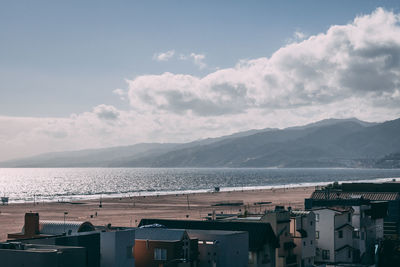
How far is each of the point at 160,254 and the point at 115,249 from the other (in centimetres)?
507

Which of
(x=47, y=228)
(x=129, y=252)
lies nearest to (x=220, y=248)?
(x=129, y=252)

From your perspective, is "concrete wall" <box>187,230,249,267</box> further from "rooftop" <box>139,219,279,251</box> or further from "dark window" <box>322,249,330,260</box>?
"dark window" <box>322,249,330,260</box>

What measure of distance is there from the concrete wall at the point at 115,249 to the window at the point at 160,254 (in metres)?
3.12

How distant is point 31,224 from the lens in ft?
181

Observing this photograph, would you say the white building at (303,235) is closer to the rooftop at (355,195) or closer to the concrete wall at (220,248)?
the concrete wall at (220,248)

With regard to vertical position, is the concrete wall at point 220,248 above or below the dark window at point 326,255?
above

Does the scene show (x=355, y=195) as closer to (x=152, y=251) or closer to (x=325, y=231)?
(x=325, y=231)

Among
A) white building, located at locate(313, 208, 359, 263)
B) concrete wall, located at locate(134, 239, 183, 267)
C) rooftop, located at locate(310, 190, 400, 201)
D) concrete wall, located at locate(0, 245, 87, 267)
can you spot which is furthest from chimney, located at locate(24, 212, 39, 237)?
rooftop, located at locate(310, 190, 400, 201)

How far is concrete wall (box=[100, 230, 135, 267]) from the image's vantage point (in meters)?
48.9

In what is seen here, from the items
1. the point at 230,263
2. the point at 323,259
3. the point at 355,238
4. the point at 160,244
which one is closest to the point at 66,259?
the point at 160,244

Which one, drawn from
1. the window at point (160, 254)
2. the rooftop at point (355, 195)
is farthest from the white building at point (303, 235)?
the rooftop at point (355, 195)

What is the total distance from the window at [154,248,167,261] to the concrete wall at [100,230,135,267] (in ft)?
10.2

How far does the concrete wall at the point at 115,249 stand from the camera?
1924 inches

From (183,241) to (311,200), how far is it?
40577 mm
